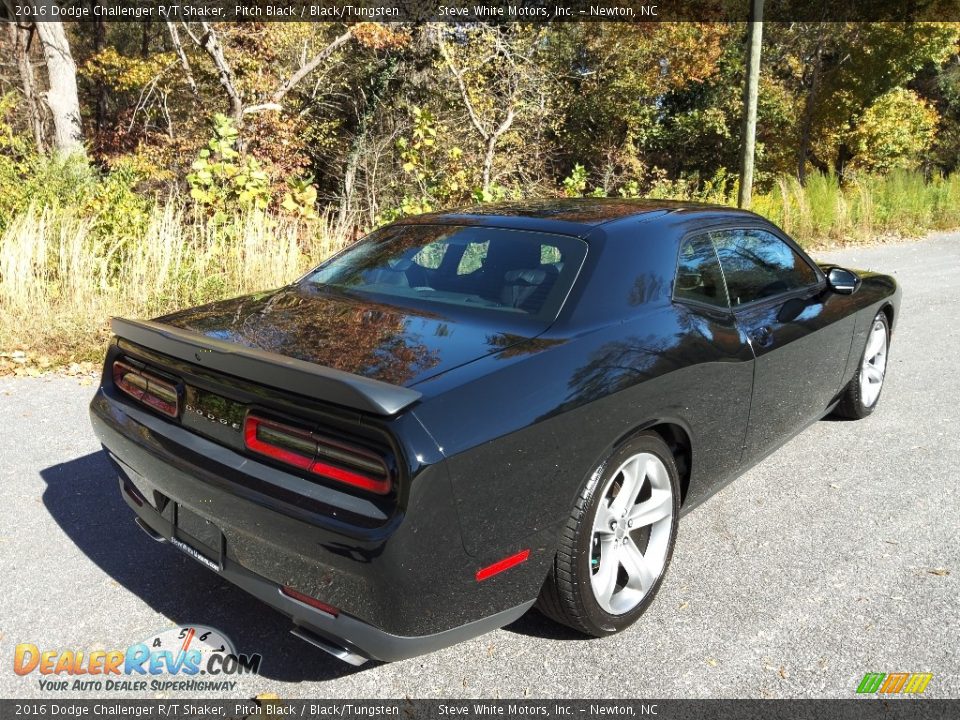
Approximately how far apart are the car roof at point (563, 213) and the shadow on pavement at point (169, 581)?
1822 millimetres

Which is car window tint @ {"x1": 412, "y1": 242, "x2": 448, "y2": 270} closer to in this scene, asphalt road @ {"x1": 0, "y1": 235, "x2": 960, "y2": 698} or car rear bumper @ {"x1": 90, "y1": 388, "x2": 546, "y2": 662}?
car rear bumper @ {"x1": 90, "y1": 388, "x2": 546, "y2": 662}

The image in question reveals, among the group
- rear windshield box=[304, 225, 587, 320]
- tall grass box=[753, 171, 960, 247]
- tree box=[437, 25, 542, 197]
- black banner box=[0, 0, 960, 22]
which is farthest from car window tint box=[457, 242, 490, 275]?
black banner box=[0, 0, 960, 22]

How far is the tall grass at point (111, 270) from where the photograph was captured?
21.1ft

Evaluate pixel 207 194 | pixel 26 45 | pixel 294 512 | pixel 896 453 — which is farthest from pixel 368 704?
pixel 26 45

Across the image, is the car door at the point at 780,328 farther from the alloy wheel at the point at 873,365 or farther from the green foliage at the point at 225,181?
the green foliage at the point at 225,181

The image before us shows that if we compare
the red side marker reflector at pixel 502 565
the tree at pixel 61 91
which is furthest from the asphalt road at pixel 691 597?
the tree at pixel 61 91

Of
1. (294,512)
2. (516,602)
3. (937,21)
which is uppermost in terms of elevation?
(937,21)

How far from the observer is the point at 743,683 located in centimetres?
244

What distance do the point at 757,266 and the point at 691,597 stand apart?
163cm

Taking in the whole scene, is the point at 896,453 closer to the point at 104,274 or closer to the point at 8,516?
the point at 8,516

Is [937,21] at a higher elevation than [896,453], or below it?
higher

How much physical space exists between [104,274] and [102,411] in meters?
4.59

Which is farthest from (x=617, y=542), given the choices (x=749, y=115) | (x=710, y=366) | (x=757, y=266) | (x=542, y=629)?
(x=749, y=115)

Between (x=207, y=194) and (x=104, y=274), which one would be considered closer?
(x=104, y=274)
